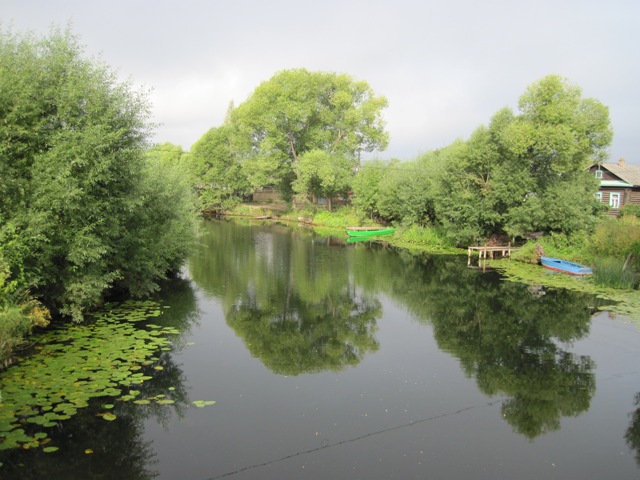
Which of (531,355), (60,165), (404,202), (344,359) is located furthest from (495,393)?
(404,202)

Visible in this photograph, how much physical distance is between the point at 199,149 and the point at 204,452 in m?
60.0

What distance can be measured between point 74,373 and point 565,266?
814 inches

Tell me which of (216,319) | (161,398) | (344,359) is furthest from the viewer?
(216,319)

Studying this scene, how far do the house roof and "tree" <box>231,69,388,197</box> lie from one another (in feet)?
70.6

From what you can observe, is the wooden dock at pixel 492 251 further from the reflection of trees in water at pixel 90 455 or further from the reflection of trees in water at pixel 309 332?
the reflection of trees in water at pixel 90 455

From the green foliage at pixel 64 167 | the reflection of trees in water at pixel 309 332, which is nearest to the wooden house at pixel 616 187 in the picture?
the reflection of trees in water at pixel 309 332

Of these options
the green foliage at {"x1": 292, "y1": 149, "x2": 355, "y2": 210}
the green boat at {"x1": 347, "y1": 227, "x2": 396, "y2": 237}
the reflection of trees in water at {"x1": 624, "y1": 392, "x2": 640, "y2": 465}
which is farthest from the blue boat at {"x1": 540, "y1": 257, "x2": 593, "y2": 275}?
the green foliage at {"x1": 292, "y1": 149, "x2": 355, "y2": 210}

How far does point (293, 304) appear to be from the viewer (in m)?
16.8

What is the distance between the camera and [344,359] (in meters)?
11.6

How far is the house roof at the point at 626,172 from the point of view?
39.3 m

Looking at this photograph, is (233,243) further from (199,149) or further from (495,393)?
(199,149)

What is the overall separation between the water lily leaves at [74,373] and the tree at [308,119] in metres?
37.9

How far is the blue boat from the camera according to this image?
844 inches

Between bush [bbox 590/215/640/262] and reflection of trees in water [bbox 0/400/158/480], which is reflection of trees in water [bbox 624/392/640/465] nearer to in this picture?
reflection of trees in water [bbox 0/400/158/480]
